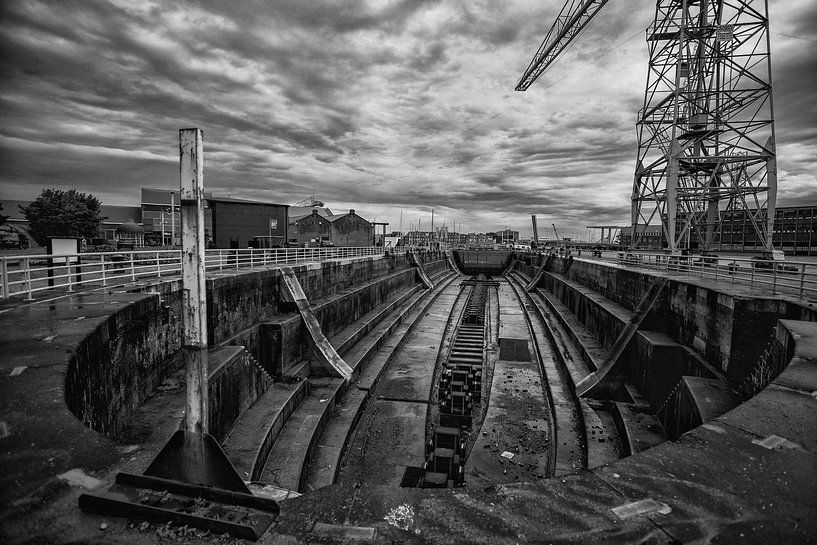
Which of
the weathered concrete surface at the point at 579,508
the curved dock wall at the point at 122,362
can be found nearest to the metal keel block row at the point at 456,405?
the curved dock wall at the point at 122,362

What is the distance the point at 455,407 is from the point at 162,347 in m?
9.01

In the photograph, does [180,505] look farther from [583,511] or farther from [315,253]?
[315,253]

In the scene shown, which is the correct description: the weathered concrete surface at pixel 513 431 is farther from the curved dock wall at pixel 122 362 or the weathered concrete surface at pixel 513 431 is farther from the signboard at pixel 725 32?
the signboard at pixel 725 32

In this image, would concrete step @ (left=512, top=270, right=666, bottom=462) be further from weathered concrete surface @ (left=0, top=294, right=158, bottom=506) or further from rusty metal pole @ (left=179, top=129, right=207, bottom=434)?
weathered concrete surface @ (left=0, top=294, right=158, bottom=506)

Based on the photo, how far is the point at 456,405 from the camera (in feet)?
44.5

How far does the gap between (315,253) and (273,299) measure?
1263cm

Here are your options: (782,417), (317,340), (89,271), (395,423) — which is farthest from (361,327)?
(782,417)

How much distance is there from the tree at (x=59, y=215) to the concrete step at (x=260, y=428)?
132 ft

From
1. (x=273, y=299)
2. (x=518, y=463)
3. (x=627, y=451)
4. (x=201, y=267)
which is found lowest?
(x=518, y=463)

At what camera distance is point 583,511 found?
102 inches

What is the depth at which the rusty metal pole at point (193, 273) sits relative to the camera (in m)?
4.70

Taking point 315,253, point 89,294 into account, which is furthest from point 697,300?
point 315,253

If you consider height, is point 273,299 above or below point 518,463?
above

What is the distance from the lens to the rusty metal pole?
470 centimetres
